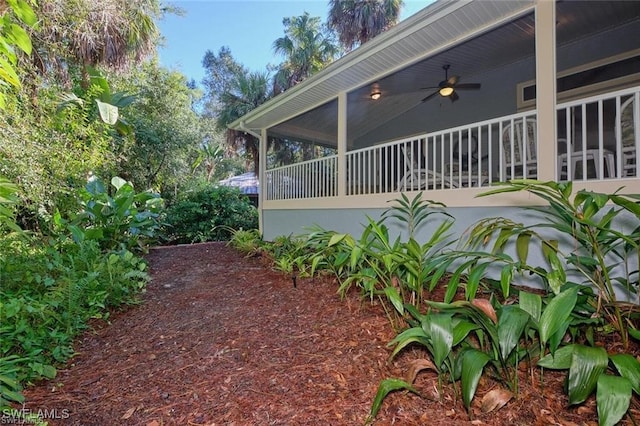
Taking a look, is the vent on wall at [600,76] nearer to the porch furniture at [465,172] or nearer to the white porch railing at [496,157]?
the white porch railing at [496,157]

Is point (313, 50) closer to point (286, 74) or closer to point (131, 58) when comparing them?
point (286, 74)

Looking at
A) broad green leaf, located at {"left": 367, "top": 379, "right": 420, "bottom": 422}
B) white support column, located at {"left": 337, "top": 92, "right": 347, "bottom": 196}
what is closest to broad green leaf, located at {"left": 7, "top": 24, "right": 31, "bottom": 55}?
broad green leaf, located at {"left": 367, "top": 379, "right": 420, "bottom": 422}

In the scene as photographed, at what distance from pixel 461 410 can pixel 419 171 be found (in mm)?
2912

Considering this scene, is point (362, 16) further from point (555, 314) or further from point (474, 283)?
point (555, 314)

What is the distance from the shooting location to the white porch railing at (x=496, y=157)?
2760 mm

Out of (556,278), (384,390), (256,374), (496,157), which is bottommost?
(256,374)

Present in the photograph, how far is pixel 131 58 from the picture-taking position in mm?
7730

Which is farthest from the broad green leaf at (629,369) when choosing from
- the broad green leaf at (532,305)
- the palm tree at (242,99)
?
the palm tree at (242,99)

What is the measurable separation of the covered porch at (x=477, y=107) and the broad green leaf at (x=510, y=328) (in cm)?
175

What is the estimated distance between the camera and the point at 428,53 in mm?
3975

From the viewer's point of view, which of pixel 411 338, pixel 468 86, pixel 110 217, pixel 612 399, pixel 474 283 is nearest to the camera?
pixel 612 399

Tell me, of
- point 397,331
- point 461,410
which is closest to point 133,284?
point 397,331

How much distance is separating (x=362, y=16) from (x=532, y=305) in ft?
47.5

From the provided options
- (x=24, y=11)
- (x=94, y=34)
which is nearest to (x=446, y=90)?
(x=24, y=11)
